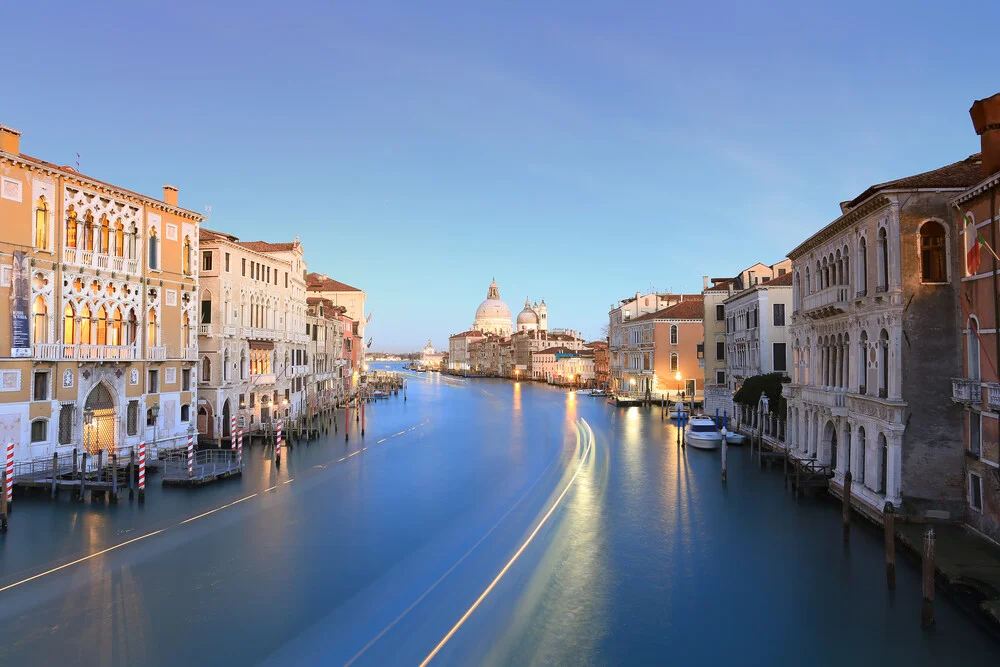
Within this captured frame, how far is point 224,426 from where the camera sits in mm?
33938

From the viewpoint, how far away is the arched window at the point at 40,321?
22.6 m

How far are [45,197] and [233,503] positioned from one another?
12.0 meters

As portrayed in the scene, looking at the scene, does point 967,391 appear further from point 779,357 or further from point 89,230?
point 89,230

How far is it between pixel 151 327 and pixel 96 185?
19.0 feet

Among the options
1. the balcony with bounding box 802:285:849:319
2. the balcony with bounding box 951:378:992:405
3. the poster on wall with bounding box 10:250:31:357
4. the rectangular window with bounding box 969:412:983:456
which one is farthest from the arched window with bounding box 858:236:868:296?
the poster on wall with bounding box 10:250:31:357

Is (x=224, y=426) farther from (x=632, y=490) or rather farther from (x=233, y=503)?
(x=632, y=490)

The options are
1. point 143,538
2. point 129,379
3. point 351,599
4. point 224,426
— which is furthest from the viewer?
point 224,426

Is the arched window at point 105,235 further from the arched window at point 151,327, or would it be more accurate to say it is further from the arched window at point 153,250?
the arched window at point 151,327

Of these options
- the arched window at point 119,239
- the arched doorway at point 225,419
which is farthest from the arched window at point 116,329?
the arched doorway at point 225,419

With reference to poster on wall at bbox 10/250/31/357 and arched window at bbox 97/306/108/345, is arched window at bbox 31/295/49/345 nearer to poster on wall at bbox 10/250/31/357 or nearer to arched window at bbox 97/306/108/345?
poster on wall at bbox 10/250/31/357

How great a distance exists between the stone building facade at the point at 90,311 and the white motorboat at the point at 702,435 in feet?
77.5

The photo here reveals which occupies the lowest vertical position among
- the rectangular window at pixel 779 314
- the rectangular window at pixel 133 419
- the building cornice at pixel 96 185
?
the rectangular window at pixel 133 419

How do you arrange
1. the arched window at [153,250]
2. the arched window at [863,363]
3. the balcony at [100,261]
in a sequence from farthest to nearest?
the arched window at [153,250]
the balcony at [100,261]
the arched window at [863,363]

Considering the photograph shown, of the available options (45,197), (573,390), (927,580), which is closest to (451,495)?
(927,580)
